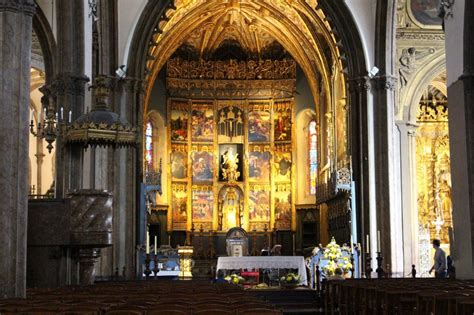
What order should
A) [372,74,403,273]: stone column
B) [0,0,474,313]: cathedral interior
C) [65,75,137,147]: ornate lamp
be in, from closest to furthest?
[0,0,474,313]: cathedral interior → [65,75,137,147]: ornate lamp → [372,74,403,273]: stone column

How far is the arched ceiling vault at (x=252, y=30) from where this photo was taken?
3077 centimetres

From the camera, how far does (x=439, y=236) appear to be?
28578 millimetres

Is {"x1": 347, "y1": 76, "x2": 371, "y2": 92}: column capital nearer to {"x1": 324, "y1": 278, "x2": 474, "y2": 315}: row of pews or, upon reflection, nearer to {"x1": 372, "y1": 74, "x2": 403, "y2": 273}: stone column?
{"x1": 372, "y1": 74, "x2": 403, "y2": 273}: stone column

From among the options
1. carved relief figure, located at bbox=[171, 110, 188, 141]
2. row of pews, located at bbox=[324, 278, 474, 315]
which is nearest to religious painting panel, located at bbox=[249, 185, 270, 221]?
carved relief figure, located at bbox=[171, 110, 188, 141]

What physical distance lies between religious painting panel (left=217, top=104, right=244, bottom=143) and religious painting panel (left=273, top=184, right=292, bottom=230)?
298 cm

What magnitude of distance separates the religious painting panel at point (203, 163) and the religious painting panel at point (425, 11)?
13.9m

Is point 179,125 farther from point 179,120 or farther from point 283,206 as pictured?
point 283,206

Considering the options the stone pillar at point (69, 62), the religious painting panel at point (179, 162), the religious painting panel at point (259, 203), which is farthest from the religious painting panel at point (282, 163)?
the stone pillar at point (69, 62)

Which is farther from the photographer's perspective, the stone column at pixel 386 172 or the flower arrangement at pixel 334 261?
the stone column at pixel 386 172

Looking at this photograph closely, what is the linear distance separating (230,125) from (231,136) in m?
0.52

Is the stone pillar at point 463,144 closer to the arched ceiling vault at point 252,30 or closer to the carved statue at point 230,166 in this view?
the arched ceiling vault at point 252,30

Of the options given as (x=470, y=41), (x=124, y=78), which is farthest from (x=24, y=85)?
(x=124, y=78)

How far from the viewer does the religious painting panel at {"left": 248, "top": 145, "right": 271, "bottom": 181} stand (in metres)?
35.8

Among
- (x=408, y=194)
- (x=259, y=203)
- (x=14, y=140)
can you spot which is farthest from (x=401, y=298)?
(x=259, y=203)
